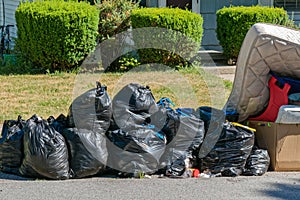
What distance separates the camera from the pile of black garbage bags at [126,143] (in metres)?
6.14

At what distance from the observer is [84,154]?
6168 mm

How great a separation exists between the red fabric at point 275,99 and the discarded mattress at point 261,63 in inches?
2.8

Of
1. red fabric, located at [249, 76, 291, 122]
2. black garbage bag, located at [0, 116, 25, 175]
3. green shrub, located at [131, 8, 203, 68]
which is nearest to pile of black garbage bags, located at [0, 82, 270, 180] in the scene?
black garbage bag, located at [0, 116, 25, 175]

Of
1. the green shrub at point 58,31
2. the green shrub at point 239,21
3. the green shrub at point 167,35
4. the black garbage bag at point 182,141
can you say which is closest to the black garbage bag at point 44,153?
the black garbage bag at point 182,141

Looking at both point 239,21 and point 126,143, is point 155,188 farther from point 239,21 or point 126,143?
point 239,21

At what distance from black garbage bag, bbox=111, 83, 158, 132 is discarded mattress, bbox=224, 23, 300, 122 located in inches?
41.2

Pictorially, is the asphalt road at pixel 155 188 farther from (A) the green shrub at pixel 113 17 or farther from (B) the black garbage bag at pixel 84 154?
(A) the green shrub at pixel 113 17

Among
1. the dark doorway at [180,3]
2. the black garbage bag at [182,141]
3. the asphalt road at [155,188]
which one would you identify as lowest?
the asphalt road at [155,188]

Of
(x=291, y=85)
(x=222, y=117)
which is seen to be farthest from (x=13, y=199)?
(x=291, y=85)

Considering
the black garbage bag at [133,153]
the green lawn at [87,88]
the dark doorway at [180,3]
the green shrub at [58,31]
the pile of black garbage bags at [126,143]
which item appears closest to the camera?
the pile of black garbage bags at [126,143]

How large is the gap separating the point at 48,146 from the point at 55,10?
6.73 m

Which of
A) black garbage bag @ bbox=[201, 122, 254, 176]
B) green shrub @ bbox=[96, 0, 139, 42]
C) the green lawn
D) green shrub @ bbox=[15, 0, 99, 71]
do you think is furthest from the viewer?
green shrub @ bbox=[96, 0, 139, 42]

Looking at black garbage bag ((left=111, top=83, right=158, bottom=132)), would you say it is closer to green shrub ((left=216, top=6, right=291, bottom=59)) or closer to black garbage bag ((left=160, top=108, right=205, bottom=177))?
black garbage bag ((left=160, top=108, right=205, bottom=177))

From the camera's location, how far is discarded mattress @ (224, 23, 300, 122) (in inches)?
252
